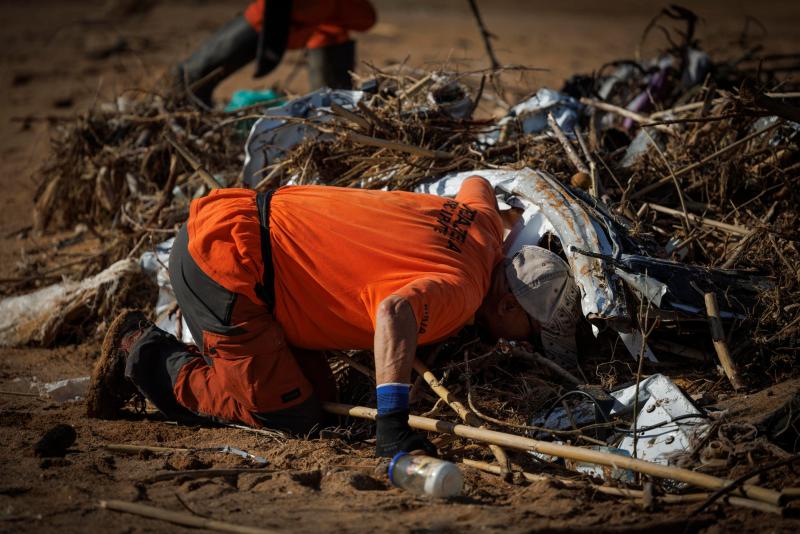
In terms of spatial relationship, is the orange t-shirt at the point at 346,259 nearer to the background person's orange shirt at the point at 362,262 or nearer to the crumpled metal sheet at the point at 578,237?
the background person's orange shirt at the point at 362,262

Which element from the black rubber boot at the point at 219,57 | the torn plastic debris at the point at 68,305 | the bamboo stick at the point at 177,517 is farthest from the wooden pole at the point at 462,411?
the black rubber boot at the point at 219,57

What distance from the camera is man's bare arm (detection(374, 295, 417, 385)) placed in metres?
2.89

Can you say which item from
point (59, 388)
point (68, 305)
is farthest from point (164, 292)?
point (59, 388)

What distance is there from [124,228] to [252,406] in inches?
84.5

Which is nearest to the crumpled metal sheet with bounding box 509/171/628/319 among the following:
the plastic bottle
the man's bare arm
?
the man's bare arm

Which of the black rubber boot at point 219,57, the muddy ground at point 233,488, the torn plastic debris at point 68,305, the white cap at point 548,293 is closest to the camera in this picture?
the muddy ground at point 233,488

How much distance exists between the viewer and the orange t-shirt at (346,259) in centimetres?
313

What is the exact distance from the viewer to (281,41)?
5922 mm

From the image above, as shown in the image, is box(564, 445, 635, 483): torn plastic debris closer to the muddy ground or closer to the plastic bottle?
the muddy ground

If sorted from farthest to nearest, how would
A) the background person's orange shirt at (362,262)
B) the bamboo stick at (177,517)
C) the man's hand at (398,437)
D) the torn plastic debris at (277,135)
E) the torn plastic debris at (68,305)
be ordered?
the torn plastic debris at (277,135), the torn plastic debris at (68,305), the background person's orange shirt at (362,262), the man's hand at (398,437), the bamboo stick at (177,517)

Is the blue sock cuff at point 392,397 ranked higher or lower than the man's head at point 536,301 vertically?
lower

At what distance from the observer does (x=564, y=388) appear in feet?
11.4

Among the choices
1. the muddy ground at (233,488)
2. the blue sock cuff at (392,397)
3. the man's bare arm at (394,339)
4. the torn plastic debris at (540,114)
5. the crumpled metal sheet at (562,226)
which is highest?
the torn plastic debris at (540,114)

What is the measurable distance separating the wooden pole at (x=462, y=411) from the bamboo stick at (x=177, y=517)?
925 millimetres
